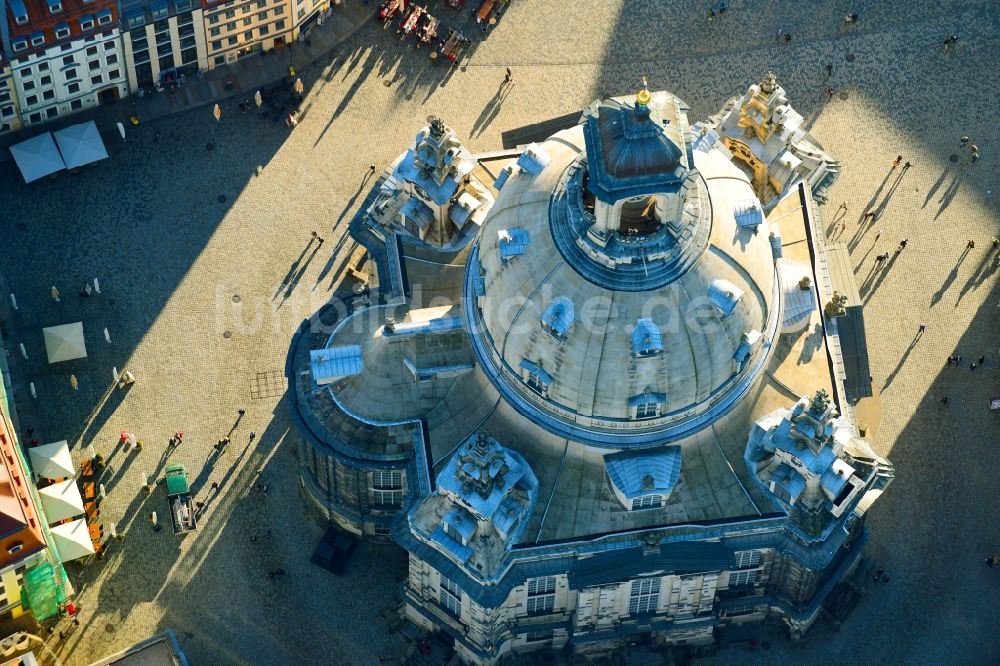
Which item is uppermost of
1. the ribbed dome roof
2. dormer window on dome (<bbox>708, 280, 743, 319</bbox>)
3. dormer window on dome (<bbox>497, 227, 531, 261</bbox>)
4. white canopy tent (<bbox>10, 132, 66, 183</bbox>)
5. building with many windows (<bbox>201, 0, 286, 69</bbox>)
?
the ribbed dome roof

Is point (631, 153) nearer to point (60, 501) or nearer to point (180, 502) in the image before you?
point (180, 502)

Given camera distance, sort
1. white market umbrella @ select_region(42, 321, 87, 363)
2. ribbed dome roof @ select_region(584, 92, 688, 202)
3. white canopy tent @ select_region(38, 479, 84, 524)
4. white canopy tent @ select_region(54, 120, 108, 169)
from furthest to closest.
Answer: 1. white canopy tent @ select_region(54, 120, 108, 169)
2. white market umbrella @ select_region(42, 321, 87, 363)
3. white canopy tent @ select_region(38, 479, 84, 524)
4. ribbed dome roof @ select_region(584, 92, 688, 202)

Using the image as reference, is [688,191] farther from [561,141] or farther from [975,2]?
[975,2]

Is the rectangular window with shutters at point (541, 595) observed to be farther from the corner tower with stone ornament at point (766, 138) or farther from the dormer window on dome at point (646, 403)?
the corner tower with stone ornament at point (766, 138)

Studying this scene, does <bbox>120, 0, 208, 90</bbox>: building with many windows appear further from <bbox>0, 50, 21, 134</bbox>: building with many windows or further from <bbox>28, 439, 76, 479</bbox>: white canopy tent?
<bbox>28, 439, 76, 479</bbox>: white canopy tent

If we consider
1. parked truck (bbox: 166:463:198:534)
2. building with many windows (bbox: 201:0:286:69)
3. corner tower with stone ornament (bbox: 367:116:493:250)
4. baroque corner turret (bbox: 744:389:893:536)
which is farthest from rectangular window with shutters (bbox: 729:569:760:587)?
building with many windows (bbox: 201:0:286:69)

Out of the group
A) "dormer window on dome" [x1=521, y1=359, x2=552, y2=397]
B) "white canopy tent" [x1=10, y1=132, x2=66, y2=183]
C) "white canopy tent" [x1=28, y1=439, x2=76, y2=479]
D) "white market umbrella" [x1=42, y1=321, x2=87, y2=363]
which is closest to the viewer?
"dormer window on dome" [x1=521, y1=359, x2=552, y2=397]

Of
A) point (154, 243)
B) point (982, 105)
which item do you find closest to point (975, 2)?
point (982, 105)
